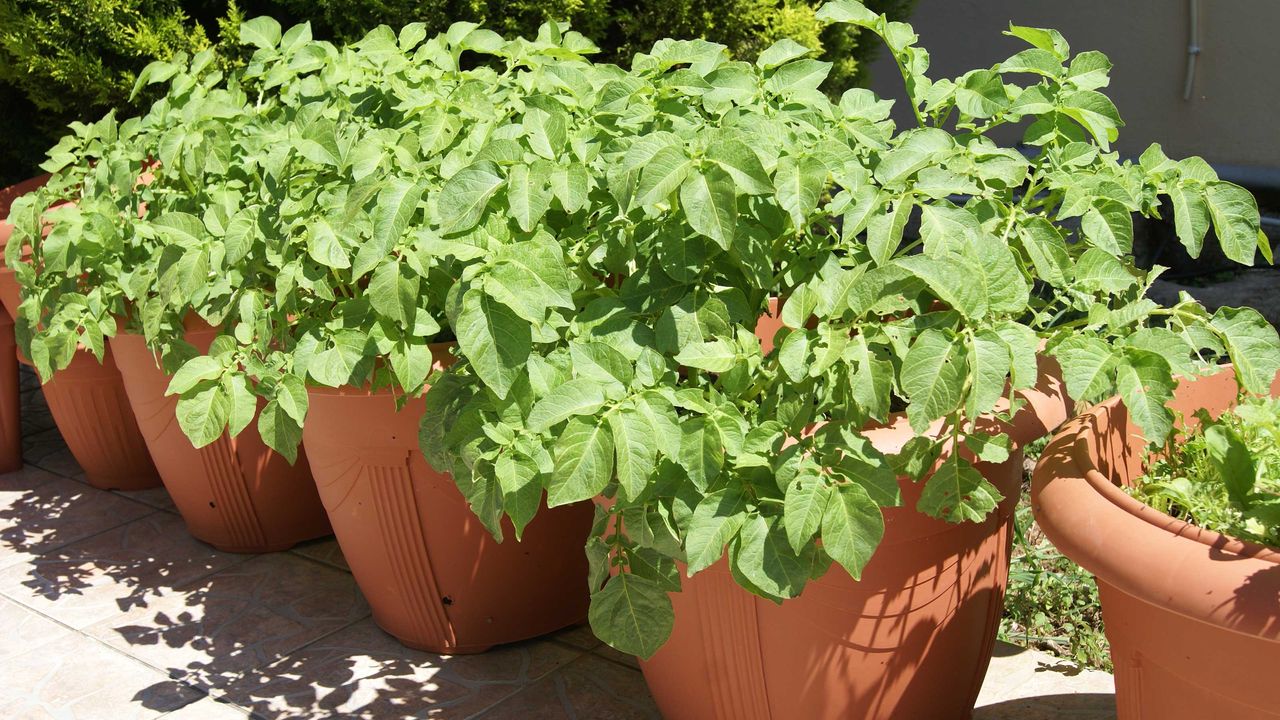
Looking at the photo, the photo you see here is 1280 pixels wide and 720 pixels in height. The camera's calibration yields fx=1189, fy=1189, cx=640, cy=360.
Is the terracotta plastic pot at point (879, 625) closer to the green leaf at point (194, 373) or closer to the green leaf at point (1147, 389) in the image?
the green leaf at point (1147, 389)

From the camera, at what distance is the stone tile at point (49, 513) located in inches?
141

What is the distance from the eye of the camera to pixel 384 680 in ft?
8.92

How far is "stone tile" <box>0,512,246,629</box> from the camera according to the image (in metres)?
3.16

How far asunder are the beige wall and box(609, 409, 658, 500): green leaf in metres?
4.97

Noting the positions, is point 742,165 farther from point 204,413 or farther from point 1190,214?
point 204,413

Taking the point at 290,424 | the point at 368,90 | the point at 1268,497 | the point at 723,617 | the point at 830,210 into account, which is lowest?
the point at 723,617

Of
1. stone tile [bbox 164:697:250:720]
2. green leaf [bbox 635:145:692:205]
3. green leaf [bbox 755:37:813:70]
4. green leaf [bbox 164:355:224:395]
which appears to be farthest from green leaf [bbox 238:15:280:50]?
stone tile [bbox 164:697:250:720]

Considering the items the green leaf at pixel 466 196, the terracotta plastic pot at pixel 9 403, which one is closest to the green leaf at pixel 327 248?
the green leaf at pixel 466 196

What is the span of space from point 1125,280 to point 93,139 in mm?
2492

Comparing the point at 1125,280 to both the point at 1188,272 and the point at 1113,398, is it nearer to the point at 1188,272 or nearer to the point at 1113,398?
the point at 1113,398

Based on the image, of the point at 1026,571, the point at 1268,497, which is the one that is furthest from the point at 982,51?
the point at 1268,497

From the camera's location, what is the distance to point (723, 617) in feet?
6.68

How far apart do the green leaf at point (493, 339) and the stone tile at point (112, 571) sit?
197cm

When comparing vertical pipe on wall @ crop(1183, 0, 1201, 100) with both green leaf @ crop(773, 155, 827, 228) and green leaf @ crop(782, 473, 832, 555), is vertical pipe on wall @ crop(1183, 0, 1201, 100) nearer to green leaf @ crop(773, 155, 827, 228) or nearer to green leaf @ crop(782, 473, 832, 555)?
green leaf @ crop(773, 155, 827, 228)
